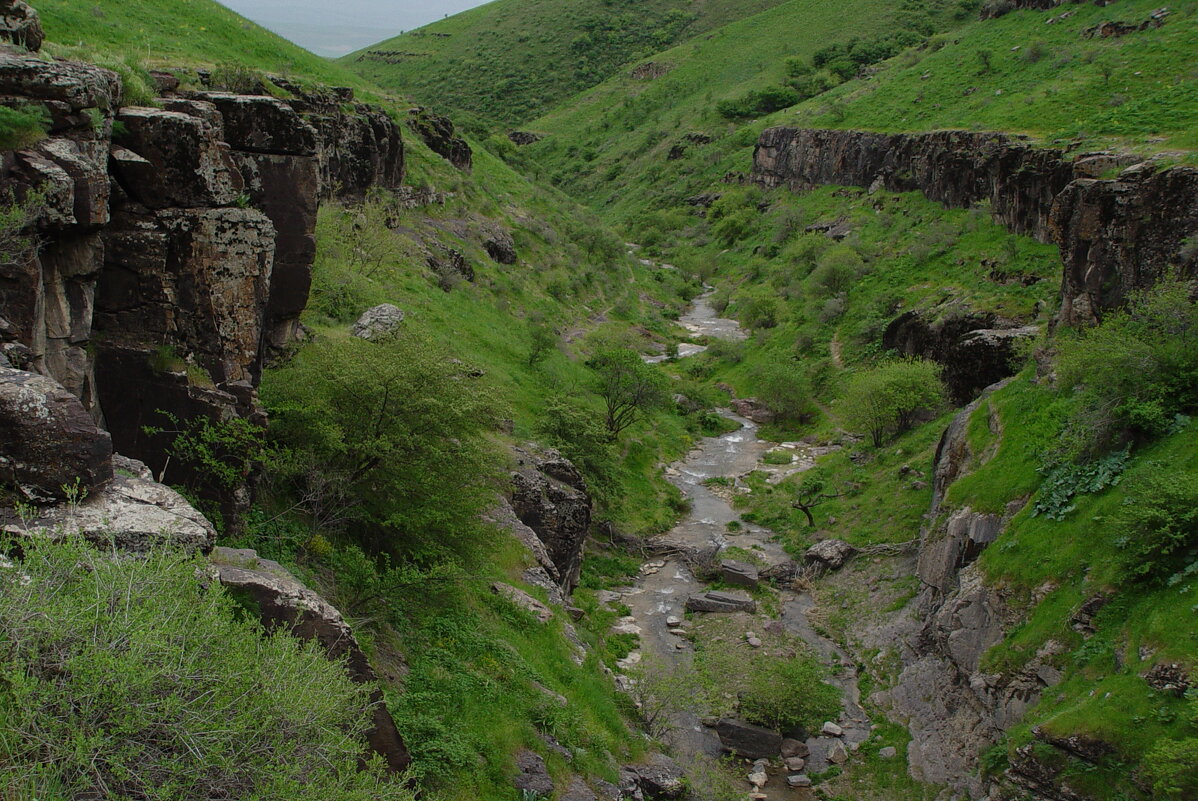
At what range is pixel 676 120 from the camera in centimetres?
13125

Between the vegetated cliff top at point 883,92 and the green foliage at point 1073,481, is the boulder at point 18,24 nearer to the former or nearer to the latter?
the green foliage at point 1073,481

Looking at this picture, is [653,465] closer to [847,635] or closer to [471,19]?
[847,635]

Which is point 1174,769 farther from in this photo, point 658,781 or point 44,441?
point 44,441

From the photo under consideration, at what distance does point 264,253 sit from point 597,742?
44.1ft

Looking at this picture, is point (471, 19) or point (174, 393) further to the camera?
point (471, 19)

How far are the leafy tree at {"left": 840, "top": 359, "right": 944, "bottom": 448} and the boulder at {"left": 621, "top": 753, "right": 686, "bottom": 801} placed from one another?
25.9 metres

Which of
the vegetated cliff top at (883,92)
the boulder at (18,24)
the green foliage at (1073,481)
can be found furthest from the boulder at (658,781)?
the vegetated cliff top at (883,92)

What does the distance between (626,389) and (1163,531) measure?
2805 cm

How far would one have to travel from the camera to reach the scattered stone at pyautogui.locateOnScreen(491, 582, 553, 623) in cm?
2162

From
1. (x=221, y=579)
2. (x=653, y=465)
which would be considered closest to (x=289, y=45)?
(x=653, y=465)

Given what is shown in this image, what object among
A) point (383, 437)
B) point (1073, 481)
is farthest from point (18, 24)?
point (1073, 481)

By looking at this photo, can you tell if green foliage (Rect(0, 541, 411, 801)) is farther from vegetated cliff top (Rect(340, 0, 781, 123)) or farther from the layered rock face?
vegetated cliff top (Rect(340, 0, 781, 123))

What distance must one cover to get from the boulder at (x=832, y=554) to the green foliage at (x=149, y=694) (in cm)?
2723

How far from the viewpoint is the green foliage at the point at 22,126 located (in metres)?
12.1
